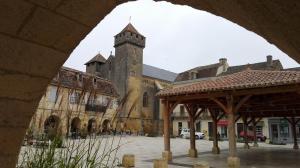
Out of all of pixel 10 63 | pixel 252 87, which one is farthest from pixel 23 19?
pixel 252 87

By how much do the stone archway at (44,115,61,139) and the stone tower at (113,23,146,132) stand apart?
110 ft

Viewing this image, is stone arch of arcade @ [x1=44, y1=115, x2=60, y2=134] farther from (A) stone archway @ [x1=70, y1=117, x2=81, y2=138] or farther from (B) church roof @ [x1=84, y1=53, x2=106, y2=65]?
(B) church roof @ [x1=84, y1=53, x2=106, y2=65]

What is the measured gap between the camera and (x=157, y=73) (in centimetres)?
4581

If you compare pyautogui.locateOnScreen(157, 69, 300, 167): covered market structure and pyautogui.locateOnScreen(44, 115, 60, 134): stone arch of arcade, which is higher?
pyautogui.locateOnScreen(157, 69, 300, 167): covered market structure

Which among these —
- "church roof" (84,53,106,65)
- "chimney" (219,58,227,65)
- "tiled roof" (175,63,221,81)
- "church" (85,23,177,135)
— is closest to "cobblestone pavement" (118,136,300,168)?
"church" (85,23,177,135)

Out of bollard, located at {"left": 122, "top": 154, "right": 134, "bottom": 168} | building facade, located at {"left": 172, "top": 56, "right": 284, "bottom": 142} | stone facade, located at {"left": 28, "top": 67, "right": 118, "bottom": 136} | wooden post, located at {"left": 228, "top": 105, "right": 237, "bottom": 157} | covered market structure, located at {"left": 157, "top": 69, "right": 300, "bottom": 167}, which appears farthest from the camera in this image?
building facade, located at {"left": 172, "top": 56, "right": 284, "bottom": 142}

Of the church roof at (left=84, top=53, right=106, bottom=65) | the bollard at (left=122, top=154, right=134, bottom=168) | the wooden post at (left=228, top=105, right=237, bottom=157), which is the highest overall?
the church roof at (left=84, top=53, right=106, bottom=65)

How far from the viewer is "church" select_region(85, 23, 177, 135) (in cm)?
3757

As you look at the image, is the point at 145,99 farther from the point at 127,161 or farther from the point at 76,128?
the point at 76,128

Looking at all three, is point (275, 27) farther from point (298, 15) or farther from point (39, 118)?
point (39, 118)

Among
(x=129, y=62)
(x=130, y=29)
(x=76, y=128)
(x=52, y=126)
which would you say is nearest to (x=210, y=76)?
(x=129, y=62)

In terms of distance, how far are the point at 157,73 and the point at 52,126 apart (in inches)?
1690

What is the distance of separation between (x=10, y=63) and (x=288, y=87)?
818cm

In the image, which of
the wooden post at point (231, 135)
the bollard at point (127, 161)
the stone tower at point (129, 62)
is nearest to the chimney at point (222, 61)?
the stone tower at point (129, 62)
